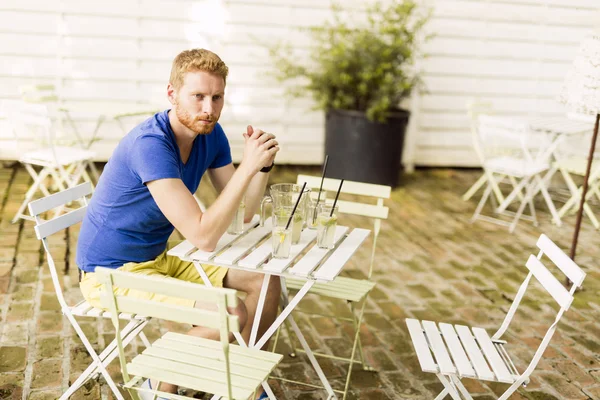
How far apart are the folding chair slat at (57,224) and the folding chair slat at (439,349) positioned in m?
1.77

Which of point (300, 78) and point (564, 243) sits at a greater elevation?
point (300, 78)

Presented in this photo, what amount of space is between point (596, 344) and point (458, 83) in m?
4.61

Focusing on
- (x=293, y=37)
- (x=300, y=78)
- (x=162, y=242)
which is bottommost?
(x=162, y=242)

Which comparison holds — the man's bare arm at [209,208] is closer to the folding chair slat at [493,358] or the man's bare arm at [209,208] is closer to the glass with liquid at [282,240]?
the glass with liquid at [282,240]

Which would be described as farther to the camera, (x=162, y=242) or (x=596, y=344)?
(x=596, y=344)

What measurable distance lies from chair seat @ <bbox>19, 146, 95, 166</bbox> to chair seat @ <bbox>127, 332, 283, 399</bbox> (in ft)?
10.7

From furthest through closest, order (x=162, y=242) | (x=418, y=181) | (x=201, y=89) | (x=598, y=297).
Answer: (x=418, y=181) < (x=598, y=297) < (x=162, y=242) < (x=201, y=89)

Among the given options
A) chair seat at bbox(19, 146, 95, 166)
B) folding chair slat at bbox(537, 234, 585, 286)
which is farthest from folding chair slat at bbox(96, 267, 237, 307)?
chair seat at bbox(19, 146, 95, 166)

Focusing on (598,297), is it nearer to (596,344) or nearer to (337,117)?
(596,344)

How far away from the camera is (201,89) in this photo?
2676 mm

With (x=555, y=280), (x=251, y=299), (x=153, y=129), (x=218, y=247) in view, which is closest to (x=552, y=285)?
(x=555, y=280)

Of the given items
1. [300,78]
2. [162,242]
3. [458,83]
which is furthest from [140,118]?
[162,242]

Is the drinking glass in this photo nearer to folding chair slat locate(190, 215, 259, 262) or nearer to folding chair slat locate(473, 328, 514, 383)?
folding chair slat locate(190, 215, 259, 262)

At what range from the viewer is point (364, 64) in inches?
265
